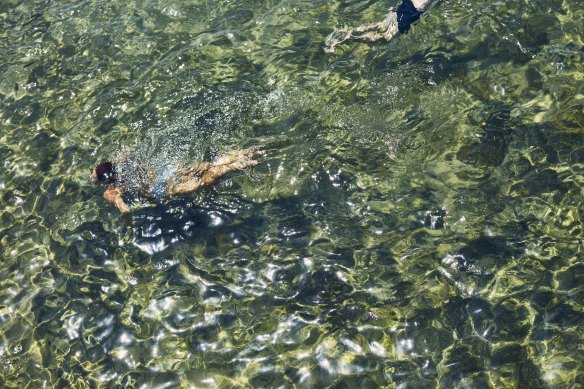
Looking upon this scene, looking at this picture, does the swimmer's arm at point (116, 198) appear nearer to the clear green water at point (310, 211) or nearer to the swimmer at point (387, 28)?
the clear green water at point (310, 211)

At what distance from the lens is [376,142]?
6.82 metres

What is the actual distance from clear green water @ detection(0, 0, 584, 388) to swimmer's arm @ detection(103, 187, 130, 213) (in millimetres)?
168

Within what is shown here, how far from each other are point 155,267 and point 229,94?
2668mm

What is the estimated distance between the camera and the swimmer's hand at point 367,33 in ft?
26.3

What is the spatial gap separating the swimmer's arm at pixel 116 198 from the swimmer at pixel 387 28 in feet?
11.2

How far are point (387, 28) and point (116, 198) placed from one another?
424cm

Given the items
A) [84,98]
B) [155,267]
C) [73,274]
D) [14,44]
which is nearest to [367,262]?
[155,267]

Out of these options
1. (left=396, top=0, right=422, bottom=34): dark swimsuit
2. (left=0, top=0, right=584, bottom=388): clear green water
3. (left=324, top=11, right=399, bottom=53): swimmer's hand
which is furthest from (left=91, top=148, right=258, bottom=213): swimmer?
(left=396, top=0, right=422, bottom=34): dark swimsuit

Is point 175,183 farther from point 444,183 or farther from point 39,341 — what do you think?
point 444,183

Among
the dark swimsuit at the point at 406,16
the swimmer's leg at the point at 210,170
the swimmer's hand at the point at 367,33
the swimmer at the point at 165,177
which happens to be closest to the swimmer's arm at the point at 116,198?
the swimmer at the point at 165,177

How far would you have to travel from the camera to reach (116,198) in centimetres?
683

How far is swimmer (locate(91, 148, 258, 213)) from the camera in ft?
22.4

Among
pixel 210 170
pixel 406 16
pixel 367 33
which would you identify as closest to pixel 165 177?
pixel 210 170

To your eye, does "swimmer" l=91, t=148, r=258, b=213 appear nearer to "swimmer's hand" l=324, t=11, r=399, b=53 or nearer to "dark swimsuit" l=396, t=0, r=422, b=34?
"swimmer's hand" l=324, t=11, r=399, b=53
